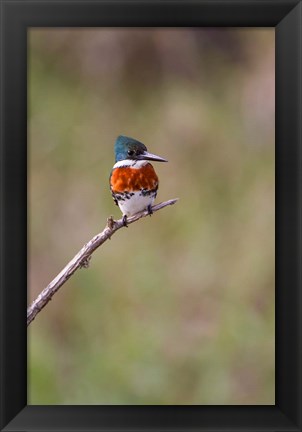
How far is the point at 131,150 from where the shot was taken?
2.23 metres

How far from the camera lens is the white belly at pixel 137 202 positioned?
7.46 feet

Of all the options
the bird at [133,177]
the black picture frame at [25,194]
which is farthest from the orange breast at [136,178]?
the black picture frame at [25,194]

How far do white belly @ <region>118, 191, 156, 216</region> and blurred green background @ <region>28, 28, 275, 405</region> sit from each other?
0.04 meters

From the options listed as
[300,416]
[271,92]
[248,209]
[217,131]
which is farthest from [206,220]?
[300,416]

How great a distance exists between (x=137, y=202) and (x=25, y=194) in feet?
1.24

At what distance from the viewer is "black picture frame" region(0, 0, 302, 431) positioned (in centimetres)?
206

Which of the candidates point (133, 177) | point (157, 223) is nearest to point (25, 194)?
point (133, 177)

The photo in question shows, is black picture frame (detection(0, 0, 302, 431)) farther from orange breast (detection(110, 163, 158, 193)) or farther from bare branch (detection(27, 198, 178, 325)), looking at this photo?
orange breast (detection(110, 163, 158, 193))

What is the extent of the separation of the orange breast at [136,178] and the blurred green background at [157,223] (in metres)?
0.05

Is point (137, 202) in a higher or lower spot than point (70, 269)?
higher

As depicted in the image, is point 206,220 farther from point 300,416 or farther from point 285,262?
point 300,416

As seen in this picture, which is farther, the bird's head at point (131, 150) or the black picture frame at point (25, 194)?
the bird's head at point (131, 150)

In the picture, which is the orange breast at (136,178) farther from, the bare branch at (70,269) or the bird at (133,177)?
the bare branch at (70,269)

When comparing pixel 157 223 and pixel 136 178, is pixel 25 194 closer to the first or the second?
pixel 136 178
